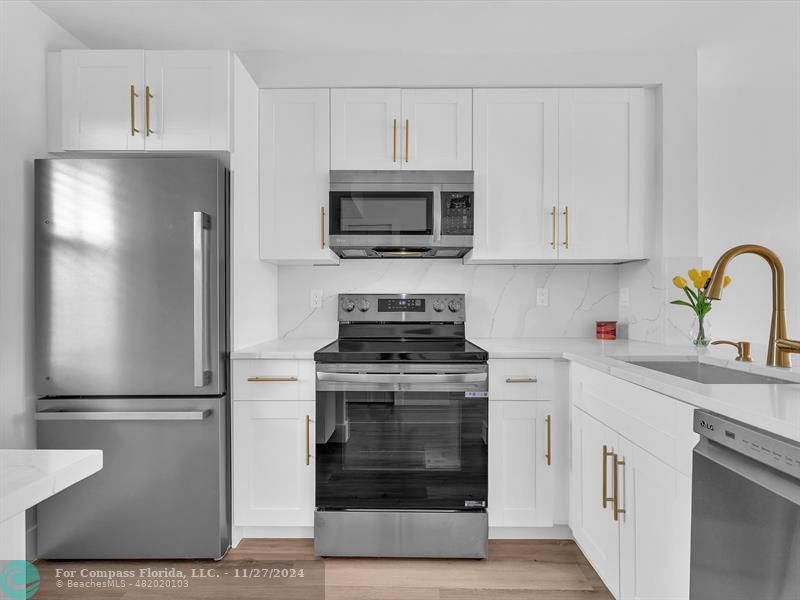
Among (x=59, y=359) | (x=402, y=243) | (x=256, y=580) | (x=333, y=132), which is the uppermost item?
(x=333, y=132)

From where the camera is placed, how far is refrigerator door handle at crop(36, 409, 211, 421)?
209 cm

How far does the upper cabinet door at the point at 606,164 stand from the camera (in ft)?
8.38

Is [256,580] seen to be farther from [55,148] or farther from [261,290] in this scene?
[55,148]

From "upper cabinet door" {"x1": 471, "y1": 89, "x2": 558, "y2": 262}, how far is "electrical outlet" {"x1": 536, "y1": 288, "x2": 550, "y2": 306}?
0.36 metres

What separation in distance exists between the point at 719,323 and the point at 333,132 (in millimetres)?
2176

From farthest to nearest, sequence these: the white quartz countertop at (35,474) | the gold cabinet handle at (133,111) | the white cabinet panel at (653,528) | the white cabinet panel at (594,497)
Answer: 1. the gold cabinet handle at (133,111)
2. the white cabinet panel at (594,497)
3. the white cabinet panel at (653,528)
4. the white quartz countertop at (35,474)

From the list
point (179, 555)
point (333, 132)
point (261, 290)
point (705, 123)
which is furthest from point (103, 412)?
point (705, 123)

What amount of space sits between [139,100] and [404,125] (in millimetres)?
1241

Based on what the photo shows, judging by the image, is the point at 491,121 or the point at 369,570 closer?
the point at 369,570

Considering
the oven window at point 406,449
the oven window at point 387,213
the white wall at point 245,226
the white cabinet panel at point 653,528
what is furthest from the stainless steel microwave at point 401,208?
the white cabinet panel at point 653,528

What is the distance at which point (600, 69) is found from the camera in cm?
254

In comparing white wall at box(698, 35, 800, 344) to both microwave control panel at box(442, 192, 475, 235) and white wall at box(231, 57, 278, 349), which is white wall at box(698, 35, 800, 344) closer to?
microwave control panel at box(442, 192, 475, 235)

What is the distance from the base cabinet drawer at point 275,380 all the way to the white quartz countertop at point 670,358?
1.7 inches

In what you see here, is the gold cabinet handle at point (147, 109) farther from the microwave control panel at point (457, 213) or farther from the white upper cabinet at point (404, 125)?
the microwave control panel at point (457, 213)
